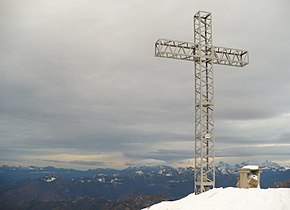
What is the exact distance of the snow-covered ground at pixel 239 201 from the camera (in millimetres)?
25219

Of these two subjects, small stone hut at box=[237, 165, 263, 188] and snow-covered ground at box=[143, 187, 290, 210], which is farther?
small stone hut at box=[237, 165, 263, 188]

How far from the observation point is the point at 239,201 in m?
26.0

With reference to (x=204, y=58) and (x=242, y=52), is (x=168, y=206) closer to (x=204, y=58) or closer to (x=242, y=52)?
(x=204, y=58)

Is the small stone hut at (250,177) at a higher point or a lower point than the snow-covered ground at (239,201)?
higher

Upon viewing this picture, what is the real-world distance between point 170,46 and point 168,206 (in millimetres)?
17638

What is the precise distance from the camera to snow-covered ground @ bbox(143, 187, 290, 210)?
993 inches

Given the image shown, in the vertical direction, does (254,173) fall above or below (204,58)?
below

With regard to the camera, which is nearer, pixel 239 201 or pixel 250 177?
pixel 239 201

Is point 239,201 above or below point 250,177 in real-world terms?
below

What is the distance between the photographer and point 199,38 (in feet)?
128

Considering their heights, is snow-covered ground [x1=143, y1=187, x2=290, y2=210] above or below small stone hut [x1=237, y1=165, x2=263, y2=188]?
below

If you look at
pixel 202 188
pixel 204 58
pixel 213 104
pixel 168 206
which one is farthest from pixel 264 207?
pixel 204 58

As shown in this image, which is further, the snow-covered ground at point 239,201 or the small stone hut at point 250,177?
the small stone hut at point 250,177

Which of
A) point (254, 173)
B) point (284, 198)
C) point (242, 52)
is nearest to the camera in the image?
point (284, 198)
